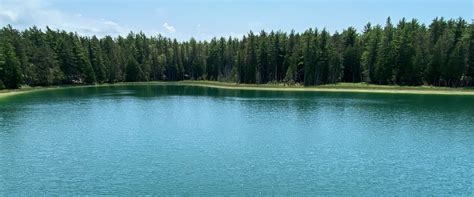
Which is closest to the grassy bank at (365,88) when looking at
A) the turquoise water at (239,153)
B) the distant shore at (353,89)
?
the distant shore at (353,89)

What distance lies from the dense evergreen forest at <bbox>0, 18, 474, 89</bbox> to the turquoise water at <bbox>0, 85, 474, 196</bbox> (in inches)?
2088

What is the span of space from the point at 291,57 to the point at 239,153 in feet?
312

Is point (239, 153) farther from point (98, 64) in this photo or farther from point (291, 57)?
point (98, 64)

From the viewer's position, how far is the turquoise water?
24.8 metres

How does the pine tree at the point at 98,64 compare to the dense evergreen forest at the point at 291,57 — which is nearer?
the dense evergreen forest at the point at 291,57

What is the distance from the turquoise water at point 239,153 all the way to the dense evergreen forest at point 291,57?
53046mm

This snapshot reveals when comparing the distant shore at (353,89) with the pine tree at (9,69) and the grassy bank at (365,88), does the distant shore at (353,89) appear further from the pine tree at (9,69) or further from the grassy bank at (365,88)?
the pine tree at (9,69)

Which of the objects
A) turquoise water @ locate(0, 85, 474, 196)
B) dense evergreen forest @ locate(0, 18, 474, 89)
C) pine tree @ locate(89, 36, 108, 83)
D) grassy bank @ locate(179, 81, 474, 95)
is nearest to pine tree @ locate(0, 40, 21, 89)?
dense evergreen forest @ locate(0, 18, 474, 89)

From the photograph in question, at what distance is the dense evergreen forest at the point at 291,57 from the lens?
104062mm

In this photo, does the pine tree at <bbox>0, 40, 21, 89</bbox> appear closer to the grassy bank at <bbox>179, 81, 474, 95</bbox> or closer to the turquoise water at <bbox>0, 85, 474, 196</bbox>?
the turquoise water at <bbox>0, 85, 474, 196</bbox>

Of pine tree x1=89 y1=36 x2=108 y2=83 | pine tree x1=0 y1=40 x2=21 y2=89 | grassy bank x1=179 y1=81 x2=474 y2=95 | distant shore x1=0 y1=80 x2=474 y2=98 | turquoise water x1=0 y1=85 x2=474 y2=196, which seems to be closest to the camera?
turquoise water x1=0 y1=85 x2=474 y2=196

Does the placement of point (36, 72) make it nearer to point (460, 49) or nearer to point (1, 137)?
point (1, 137)

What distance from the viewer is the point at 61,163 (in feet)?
98.5

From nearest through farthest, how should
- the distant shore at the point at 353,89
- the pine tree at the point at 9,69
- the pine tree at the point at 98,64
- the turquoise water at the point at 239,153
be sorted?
the turquoise water at the point at 239,153 < the distant shore at the point at 353,89 < the pine tree at the point at 9,69 < the pine tree at the point at 98,64
